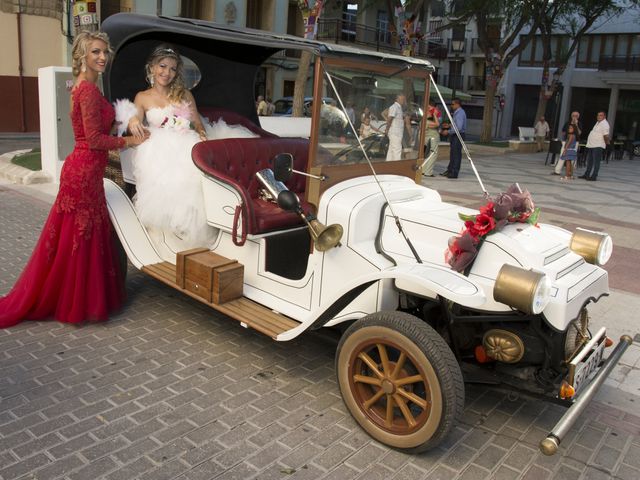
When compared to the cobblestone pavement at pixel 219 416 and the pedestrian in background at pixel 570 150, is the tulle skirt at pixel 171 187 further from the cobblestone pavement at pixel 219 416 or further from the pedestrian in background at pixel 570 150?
the pedestrian in background at pixel 570 150

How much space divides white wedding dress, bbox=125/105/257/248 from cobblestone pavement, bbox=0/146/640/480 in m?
0.76

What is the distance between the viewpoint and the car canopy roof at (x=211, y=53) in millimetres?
3795

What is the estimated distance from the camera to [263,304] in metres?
3.95

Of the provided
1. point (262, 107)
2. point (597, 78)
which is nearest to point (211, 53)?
point (262, 107)

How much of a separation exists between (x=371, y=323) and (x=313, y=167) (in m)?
1.13

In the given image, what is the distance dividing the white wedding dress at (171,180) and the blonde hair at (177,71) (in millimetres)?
111

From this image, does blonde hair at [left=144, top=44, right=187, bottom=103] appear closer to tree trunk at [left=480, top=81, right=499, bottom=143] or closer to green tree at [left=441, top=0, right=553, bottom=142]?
green tree at [left=441, top=0, right=553, bottom=142]

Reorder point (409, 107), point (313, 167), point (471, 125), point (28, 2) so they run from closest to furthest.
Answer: point (313, 167), point (409, 107), point (28, 2), point (471, 125)

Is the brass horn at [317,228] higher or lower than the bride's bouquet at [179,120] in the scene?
lower

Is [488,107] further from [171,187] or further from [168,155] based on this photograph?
[171,187]

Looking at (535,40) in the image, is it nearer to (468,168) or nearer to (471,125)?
(471,125)

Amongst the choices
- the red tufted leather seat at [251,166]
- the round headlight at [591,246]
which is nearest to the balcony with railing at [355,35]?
the red tufted leather seat at [251,166]

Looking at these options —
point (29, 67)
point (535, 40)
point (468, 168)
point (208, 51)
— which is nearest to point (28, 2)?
point (29, 67)

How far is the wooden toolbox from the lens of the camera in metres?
3.89
